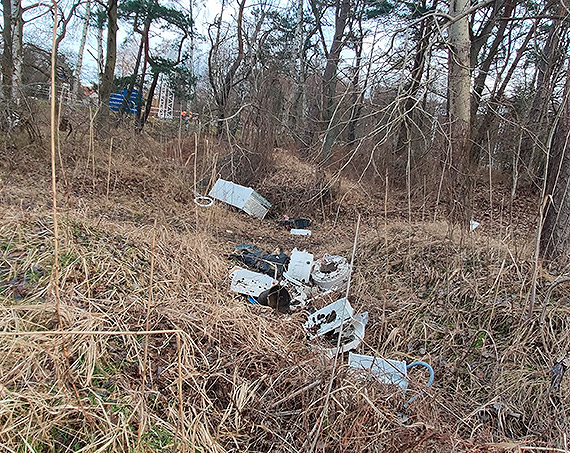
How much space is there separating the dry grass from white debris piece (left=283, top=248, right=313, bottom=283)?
511 millimetres

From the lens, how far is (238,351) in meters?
2.06

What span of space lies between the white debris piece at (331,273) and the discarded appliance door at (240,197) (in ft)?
9.06

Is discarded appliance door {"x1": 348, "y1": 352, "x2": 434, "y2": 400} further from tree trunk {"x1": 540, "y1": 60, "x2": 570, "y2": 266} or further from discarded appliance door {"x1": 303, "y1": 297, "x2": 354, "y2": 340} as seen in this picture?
tree trunk {"x1": 540, "y1": 60, "x2": 570, "y2": 266}

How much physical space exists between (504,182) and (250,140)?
7205 millimetres

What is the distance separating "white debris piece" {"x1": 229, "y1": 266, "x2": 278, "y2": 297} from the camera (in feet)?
10.4

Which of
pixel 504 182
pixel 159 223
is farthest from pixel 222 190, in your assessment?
pixel 504 182

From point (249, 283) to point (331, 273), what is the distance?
1.01 metres

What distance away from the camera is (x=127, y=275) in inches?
103

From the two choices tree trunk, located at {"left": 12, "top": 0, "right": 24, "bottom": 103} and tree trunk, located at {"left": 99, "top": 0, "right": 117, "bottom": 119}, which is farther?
tree trunk, located at {"left": 99, "top": 0, "right": 117, "bottom": 119}

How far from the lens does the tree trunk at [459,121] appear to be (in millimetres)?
3670

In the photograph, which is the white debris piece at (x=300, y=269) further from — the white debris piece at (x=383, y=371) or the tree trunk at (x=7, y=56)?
the tree trunk at (x=7, y=56)

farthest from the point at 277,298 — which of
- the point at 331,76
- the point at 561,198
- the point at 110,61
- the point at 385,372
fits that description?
the point at 110,61

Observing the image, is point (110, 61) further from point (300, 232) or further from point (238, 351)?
point (238, 351)

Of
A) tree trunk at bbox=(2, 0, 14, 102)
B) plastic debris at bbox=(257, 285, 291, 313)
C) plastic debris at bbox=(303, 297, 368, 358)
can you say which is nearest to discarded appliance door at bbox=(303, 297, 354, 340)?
plastic debris at bbox=(303, 297, 368, 358)
